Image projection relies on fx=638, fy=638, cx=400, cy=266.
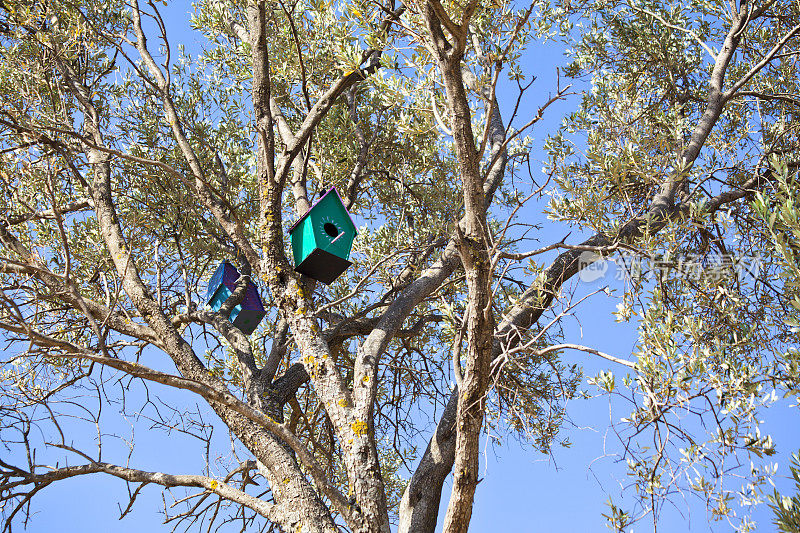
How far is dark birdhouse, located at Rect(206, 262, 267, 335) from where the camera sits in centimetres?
558

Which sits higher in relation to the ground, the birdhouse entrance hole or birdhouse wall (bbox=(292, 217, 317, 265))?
the birdhouse entrance hole

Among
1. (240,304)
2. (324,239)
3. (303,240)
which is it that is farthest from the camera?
(240,304)

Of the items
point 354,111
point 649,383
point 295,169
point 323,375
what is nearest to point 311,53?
point 354,111

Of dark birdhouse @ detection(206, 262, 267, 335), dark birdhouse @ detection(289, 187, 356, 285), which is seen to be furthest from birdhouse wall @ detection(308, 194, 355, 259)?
dark birdhouse @ detection(206, 262, 267, 335)

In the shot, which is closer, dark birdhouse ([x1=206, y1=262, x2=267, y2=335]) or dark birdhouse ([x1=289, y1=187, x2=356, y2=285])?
dark birdhouse ([x1=289, y1=187, x2=356, y2=285])

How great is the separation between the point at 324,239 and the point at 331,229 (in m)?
0.26

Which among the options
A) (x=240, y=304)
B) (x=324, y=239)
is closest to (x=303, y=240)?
(x=324, y=239)

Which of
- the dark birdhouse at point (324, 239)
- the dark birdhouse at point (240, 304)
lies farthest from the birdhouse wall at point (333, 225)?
the dark birdhouse at point (240, 304)

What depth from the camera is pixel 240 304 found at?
555cm

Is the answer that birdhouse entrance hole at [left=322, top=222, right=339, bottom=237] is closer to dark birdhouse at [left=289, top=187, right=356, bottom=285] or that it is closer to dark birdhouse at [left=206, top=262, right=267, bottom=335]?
dark birdhouse at [left=289, top=187, right=356, bottom=285]

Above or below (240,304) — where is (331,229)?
above

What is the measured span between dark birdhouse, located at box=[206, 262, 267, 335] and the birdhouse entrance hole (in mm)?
1060

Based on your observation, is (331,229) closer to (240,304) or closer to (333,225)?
(333,225)

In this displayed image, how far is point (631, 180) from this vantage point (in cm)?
578
